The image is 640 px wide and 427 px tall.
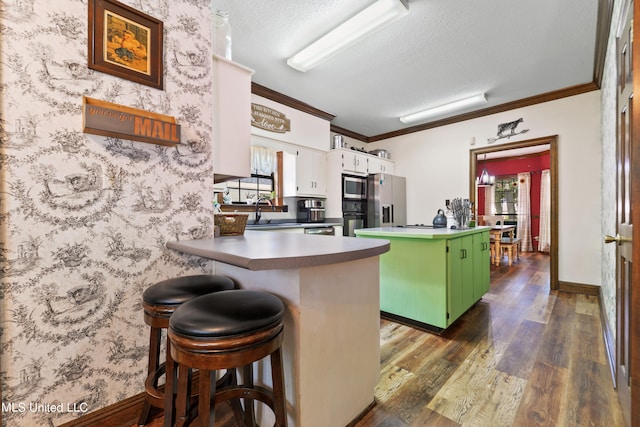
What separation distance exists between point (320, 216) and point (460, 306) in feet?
7.74

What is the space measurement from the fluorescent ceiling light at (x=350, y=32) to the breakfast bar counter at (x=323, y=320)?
1.88 meters

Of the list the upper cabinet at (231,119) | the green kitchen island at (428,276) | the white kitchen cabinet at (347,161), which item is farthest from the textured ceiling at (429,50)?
the green kitchen island at (428,276)

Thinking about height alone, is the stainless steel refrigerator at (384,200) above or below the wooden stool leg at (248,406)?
above

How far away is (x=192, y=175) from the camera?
1.52m

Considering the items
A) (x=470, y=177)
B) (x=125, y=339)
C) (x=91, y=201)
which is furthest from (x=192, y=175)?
(x=470, y=177)

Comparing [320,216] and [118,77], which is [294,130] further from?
[118,77]

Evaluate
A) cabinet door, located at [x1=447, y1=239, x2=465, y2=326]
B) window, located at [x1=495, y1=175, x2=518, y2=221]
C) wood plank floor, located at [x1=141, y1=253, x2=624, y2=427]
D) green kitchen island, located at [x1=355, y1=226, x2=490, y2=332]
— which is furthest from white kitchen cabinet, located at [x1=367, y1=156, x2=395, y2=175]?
window, located at [x1=495, y1=175, x2=518, y2=221]

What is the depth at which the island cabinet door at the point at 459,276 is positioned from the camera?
7.36 ft

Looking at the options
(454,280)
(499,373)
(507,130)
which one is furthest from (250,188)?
(507,130)

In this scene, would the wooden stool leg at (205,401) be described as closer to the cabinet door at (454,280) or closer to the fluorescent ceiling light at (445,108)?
the cabinet door at (454,280)

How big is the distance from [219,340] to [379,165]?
184 inches

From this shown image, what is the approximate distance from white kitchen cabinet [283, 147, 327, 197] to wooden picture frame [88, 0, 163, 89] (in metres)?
2.47

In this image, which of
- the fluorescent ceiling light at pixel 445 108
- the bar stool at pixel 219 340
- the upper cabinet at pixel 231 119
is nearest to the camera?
the bar stool at pixel 219 340

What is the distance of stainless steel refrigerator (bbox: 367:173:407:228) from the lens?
4730mm
